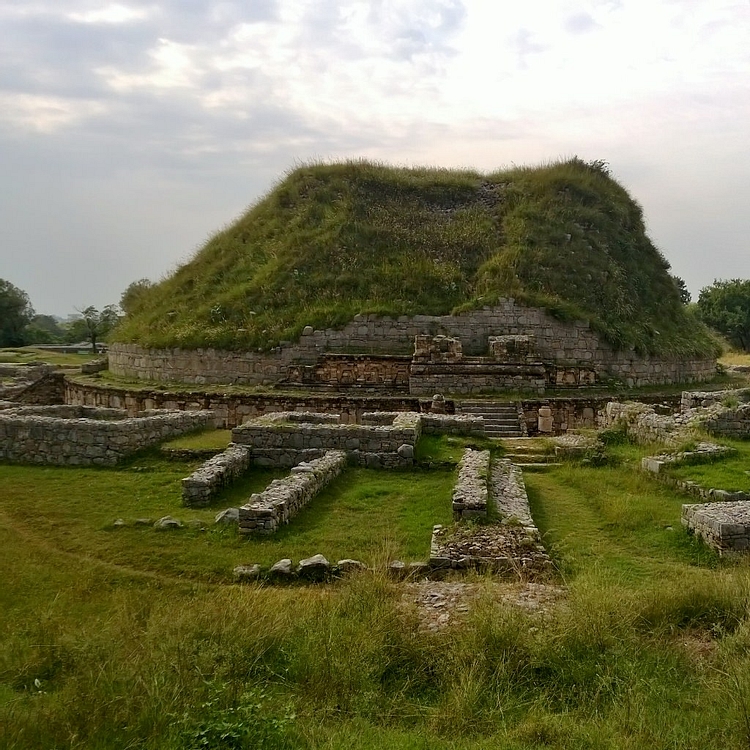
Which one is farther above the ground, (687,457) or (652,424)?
(652,424)

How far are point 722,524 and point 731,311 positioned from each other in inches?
2054

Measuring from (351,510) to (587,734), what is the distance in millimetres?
5694

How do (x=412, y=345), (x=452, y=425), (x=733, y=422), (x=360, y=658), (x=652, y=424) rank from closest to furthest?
(x=360, y=658)
(x=733, y=422)
(x=652, y=424)
(x=452, y=425)
(x=412, y=345)

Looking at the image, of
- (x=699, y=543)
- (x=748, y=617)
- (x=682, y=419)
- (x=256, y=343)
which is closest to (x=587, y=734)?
(x=748, y=617)

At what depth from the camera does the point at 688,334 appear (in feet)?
88.1

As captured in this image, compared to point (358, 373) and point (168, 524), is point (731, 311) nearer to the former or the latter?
point (358, 373)

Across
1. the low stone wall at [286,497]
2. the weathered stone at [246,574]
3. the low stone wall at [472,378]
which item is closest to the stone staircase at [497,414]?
the low stone wall at [472,378]

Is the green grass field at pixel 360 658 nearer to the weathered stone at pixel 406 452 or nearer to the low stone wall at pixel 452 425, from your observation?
the weathered stone at pixel 406 452

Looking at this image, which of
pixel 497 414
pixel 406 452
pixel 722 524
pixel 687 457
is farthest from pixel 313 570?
pixel 497 414

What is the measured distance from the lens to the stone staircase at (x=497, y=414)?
17656mm

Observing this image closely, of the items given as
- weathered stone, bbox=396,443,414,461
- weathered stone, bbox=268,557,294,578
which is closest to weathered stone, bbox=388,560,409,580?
weathered stone, bbox=268,557,294,578

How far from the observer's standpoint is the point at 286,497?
890 centimetres

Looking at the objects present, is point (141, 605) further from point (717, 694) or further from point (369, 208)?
point (369, 208)

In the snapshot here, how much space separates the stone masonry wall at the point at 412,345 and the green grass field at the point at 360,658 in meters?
15.4
